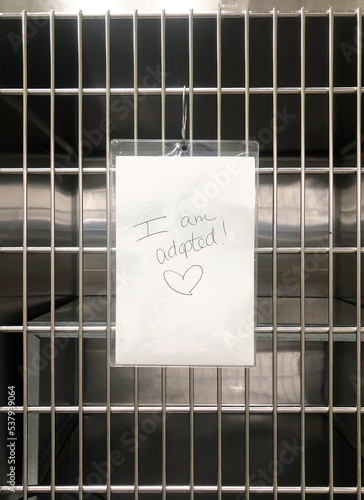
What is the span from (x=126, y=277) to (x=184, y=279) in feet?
0.23

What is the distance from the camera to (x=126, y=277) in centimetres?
44

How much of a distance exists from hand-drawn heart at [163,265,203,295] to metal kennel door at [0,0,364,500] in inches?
3.1

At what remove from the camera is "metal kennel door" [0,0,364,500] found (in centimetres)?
45

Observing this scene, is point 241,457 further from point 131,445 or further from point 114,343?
point 114,343

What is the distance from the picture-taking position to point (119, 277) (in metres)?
0.44

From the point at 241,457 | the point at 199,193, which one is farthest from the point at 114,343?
the point at 241,457

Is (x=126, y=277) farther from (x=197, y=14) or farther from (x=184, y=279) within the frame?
(x=197, y=14)

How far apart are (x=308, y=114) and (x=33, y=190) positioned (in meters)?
0.52
